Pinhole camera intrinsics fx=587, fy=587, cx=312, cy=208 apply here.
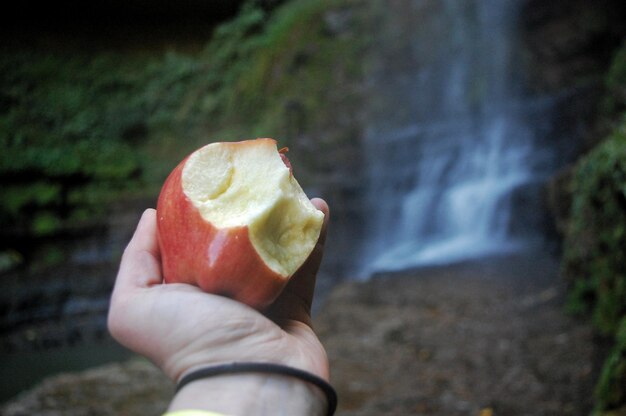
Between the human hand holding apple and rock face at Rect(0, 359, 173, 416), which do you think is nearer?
the human hand holding apple

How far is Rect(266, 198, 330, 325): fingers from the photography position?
1516 millimetres

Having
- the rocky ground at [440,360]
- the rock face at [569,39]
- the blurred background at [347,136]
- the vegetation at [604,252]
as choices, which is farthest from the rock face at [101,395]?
the rock face at [569,39]

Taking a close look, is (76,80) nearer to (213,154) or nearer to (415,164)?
(415,164)

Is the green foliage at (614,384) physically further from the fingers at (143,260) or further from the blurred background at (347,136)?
the blurred background at (347,136)

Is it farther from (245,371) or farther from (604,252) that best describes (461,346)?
(245,371)

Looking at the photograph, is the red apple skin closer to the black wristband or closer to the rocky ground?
the black wristband

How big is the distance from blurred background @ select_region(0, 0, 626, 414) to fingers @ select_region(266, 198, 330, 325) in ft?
17.8

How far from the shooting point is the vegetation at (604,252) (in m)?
A: 2.89

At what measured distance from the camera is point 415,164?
9.96m

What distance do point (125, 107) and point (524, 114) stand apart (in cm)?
889

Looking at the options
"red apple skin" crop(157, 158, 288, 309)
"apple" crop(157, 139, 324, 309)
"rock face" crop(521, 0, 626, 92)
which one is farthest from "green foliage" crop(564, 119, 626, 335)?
"rock face" crop(521, 0, 626, 92)

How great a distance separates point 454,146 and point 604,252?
233 inches

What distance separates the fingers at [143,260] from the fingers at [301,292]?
314 mm

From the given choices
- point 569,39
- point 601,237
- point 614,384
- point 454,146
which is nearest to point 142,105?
point 454,146
